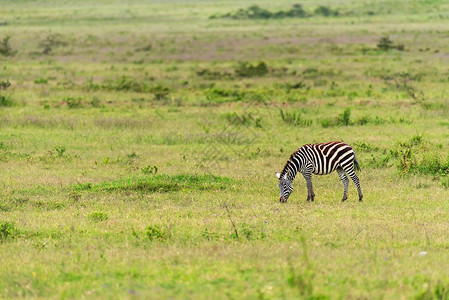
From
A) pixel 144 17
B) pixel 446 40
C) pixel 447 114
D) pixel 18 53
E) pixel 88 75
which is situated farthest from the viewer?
pixel 144 17

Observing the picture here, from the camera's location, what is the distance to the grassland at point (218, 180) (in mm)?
7895

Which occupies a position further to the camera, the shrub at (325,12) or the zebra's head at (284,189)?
the shrub at (325,12)

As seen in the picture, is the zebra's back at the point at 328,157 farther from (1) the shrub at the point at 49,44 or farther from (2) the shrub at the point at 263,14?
(2) the shrub at the point at 263,14

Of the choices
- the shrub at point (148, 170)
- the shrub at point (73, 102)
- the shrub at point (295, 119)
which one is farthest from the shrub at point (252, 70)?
the shrub at point (148, 170)

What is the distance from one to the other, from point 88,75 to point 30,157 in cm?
2021

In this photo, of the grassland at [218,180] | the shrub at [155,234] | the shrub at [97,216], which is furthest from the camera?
the shrub at [97,216]

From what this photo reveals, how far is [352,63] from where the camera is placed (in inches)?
1608

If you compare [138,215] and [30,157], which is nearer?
[138,215]

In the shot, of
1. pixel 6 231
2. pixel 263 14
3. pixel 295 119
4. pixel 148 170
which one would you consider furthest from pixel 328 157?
pixel 263 14

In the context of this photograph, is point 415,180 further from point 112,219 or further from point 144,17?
point 144,17

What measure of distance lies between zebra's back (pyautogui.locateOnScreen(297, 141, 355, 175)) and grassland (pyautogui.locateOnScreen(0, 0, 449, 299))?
28.9 inches

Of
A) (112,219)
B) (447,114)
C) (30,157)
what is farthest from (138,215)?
(447,114)

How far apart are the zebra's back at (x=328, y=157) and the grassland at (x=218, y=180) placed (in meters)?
0.73

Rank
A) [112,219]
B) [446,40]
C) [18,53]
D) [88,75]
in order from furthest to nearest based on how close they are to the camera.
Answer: [446,40] < [18,53] < [88,75] < [112,219]
